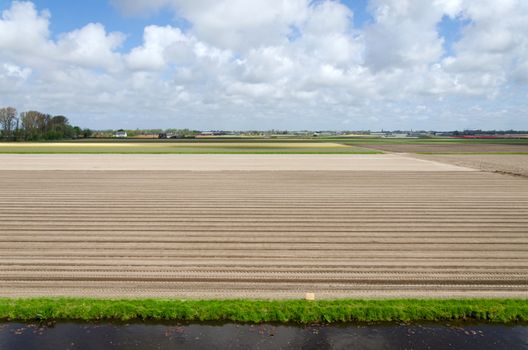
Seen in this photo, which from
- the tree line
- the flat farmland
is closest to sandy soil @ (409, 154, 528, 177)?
the flat farmland

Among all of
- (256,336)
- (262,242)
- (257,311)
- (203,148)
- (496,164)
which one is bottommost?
(256,336)

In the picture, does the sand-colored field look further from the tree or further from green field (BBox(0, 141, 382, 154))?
the tree

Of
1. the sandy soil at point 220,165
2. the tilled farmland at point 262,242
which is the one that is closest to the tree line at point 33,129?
the sandy soil at point 220,165

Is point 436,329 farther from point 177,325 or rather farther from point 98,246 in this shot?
point 98,246

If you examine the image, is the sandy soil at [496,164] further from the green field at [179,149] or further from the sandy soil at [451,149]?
the sandy soil at [451,149]

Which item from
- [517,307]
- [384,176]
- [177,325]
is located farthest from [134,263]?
[384,176]

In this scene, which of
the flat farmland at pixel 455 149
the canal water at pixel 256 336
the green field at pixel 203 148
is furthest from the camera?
the flat farmland at pixel 455 149

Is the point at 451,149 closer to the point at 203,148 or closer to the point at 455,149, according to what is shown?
the point at 455,149

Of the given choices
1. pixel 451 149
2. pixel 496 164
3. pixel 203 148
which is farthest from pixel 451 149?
pixel 203 148
